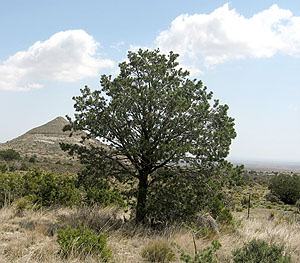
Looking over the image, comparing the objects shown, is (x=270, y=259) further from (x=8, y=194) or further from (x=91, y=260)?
(x=8, y=194)

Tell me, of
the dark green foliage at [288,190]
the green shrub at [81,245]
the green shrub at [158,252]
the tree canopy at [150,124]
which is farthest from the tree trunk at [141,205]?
the dark green foliage at [288,190]

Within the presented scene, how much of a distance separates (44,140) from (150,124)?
3163 inches

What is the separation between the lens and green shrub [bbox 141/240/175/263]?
606 centimetres

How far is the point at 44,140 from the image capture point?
83250mm

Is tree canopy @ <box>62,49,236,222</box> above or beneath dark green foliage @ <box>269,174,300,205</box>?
above

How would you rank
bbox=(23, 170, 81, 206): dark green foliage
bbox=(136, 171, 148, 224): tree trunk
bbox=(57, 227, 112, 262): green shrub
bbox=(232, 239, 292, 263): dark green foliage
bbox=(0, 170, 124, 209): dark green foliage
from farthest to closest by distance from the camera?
bbox=(23, 170, 81, 206): dark green foliage → bbox=(0, 170, 124, 209): dark green foliage → bbox=(136, 171, 148, 224): tree trunk → bbox=(57, 227, 112, 262): green shrub → bbox=(232, 239, 292, 263): dark green foliage

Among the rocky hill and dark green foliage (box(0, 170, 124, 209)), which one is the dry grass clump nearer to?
dark green foliage (box(0, 170, 124, 209))

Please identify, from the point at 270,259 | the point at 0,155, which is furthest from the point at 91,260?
the point at 0,155

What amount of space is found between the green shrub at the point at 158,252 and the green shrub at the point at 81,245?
0.82m

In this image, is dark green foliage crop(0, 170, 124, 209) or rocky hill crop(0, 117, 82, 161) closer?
dark green foliage crop(0, 170, 124, 209)

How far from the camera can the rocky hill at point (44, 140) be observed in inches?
2889

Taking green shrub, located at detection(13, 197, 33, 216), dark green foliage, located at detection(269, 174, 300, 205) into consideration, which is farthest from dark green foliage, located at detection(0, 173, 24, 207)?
dark green foliage, located at detection(269, 174, 300, 205)

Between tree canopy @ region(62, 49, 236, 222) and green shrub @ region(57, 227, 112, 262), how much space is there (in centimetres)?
243

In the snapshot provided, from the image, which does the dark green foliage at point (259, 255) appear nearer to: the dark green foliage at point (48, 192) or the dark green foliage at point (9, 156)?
the dark green foliage at point (48, 192)
